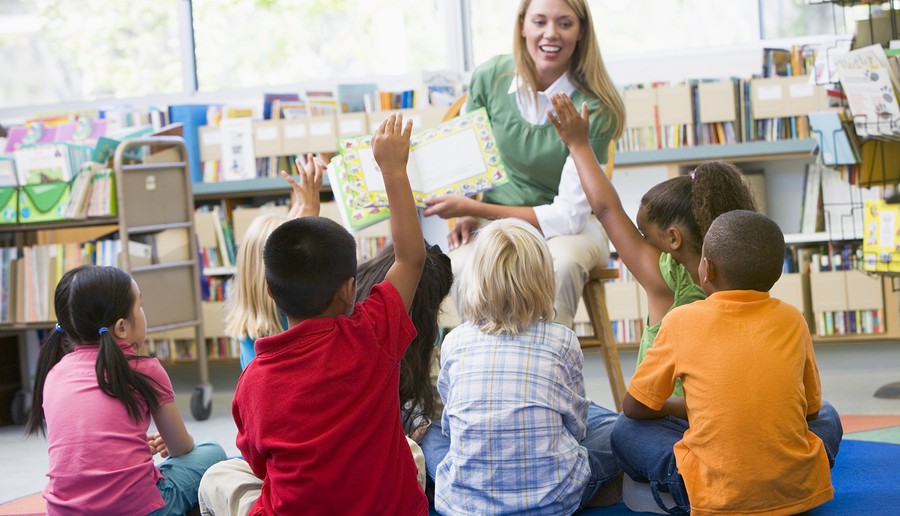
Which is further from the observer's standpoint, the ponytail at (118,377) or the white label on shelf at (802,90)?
the white label on shelf at (802,90)

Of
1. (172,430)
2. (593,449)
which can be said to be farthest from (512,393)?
(172,430)

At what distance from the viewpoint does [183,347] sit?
4922 mm

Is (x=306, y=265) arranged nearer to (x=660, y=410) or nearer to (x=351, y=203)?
(x=660, y=410)

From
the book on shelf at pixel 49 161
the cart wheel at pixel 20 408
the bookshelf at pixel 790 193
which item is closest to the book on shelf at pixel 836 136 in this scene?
the bookshelf at pixel 790 193

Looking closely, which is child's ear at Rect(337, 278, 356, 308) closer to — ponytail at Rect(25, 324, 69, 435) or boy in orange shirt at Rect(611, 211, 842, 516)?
boy in orange shirt at Rect(611, 211, 842, 516)

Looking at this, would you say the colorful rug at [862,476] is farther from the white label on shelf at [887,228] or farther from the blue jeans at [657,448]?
the white label on shelf at [887,228]

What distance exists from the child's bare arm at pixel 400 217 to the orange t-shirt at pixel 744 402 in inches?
18.5

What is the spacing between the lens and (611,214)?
2.14 meters

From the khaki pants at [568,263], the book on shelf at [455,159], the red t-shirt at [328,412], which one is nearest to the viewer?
the red t-shirt at [328,412]

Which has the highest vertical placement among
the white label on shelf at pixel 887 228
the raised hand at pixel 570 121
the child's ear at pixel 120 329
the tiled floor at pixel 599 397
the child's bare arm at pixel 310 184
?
the raised hand at pixel 570 121

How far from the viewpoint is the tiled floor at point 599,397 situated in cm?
296

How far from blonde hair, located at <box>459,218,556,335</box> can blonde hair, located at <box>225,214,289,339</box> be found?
62cm

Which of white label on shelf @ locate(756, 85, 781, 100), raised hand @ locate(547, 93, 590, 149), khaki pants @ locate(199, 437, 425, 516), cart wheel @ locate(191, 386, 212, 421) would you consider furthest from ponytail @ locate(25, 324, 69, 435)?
white label on shelf @ locate(756, 85, 781, 100)

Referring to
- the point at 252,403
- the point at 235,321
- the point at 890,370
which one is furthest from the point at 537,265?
the point at 890,370
